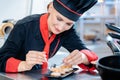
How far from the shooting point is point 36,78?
27.3 inches

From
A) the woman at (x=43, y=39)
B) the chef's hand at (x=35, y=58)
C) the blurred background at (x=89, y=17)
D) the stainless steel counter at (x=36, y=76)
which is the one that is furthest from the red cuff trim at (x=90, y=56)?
the blurred background at (x=89, y=17)

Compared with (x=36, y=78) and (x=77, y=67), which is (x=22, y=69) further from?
(x=77, y=67)

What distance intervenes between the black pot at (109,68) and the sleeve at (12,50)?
30cm

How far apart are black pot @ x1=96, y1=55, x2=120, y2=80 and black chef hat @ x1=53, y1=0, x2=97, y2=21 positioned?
0.69ft

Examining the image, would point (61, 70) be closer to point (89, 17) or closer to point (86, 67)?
point (86, 67)

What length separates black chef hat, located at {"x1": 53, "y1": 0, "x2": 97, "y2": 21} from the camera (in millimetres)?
752

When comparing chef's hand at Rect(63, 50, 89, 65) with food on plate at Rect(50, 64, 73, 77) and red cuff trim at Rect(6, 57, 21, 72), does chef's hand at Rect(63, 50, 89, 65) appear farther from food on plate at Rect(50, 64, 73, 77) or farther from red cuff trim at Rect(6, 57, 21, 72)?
Result: red cuff trim at Rect(6, 57, 21, 72)

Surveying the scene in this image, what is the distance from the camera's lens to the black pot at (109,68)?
52 centimetres

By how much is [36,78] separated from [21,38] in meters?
0.21

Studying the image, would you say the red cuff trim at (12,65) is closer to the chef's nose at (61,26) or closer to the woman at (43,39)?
the woman at (43,39)

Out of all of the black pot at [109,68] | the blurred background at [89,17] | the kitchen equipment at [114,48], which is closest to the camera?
the black pot at [109,68]

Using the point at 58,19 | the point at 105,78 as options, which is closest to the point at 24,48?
the point at 58,19

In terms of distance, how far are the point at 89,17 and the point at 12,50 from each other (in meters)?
2.87

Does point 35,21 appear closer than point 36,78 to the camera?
No
